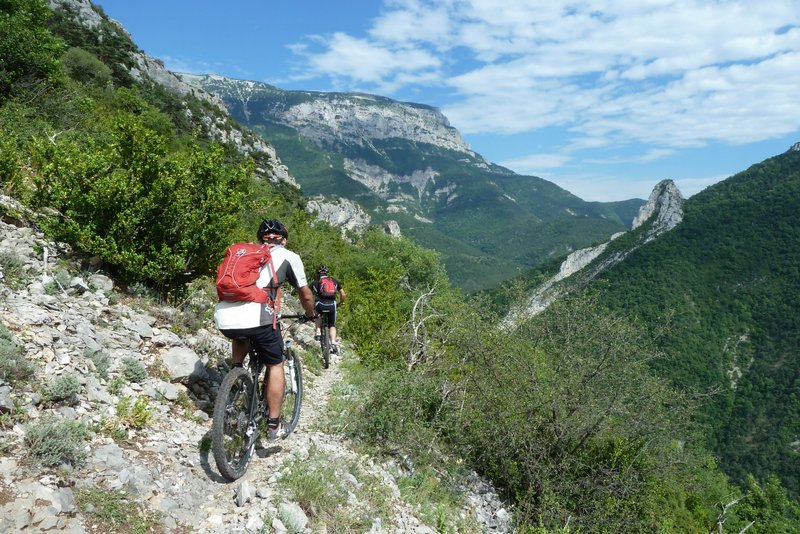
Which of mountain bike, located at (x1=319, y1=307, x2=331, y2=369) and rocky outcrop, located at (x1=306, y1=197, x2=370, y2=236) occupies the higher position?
rocky outcrop, located at (x1=306, y1=197, x2=370, y2=236)

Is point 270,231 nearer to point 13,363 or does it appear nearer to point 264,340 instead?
point 264,340

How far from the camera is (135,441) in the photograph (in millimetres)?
4461

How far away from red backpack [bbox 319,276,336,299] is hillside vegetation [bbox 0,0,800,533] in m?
1.95

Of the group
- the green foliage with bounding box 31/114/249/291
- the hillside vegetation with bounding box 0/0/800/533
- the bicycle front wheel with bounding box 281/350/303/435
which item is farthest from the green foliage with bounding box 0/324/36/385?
the bicycle front wheel with bounding box 281/350/303/435

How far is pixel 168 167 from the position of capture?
698cm

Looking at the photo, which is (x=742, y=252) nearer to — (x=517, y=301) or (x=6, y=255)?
(x=517, y=301)

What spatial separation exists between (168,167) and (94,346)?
3093mm

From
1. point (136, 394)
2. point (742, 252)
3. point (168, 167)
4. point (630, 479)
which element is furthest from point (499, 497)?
point (742, 252)

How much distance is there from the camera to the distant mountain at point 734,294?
6656 cm

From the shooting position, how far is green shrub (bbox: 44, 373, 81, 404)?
4176 millimetres

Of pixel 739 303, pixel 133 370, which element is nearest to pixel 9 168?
pixel 133 370

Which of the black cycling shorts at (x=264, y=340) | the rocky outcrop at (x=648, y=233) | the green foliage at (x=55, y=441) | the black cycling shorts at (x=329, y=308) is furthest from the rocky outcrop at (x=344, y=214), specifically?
the green foliage at (x=55, y=441)

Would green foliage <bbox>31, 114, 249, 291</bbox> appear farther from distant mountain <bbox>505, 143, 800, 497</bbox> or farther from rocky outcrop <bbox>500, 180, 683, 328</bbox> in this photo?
rocky outcrop <bbox>500, 180, 683, 328</bbox>

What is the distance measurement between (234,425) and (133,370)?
62.3 inches
